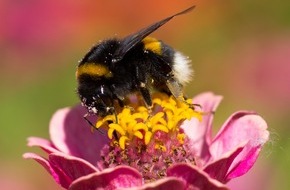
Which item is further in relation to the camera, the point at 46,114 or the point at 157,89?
the point at 46,114

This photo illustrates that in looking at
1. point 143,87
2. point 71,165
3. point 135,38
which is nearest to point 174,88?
point 143,87

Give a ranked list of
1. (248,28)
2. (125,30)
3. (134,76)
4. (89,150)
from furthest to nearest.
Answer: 1. (125,30)
2. (248,28)
3. (89,150)
4. (134,76)

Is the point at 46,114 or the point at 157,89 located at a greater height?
the point at 157,89

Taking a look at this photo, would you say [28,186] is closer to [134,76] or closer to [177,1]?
[134,76]

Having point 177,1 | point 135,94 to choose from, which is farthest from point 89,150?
point 177,1

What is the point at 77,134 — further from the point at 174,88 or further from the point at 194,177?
the point at 194,177

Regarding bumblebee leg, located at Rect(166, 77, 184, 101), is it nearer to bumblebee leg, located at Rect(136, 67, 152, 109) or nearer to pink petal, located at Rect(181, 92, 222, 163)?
bumblebee leg, located at Rect(136, 67, 152, 109)

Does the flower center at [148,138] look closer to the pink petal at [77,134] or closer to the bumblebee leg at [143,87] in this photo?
the bumblebee leg at [143,87]

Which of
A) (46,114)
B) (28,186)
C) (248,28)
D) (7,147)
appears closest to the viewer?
(28,186)

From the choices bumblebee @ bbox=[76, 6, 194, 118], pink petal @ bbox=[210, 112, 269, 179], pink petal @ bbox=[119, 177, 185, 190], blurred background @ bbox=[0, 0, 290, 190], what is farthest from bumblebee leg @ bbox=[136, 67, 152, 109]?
blurred background @ bbox=[0, 0, 290, 190]
